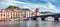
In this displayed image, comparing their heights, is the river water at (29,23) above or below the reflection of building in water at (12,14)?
below

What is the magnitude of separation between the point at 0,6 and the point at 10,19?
0.26 meters

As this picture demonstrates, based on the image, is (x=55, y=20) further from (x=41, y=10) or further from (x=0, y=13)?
(x=0, y=13)

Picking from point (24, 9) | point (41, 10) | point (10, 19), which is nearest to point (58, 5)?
point (41, 10)

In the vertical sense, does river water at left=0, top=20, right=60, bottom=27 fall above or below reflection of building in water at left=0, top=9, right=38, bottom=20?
below

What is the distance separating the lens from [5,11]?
120 inches

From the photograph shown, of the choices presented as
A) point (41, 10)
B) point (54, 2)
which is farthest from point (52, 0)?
point (41, 10)

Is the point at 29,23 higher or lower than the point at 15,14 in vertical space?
lower

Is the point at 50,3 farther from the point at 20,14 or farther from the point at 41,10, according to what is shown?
the point at 20,14

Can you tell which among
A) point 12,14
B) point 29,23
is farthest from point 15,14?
point 29,23

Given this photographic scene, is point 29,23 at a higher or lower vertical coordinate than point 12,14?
lower

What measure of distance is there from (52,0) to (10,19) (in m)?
0.74

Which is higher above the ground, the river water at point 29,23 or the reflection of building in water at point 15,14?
the reflection of building in water at point 15,14

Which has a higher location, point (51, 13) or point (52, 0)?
point (52, 0)

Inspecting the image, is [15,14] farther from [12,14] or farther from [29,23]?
[29,23]
